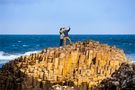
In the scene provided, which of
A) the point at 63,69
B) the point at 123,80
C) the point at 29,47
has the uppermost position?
the point at 123,80

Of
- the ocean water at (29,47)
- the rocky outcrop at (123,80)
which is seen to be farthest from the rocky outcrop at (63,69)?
the ocean water at (29,47)

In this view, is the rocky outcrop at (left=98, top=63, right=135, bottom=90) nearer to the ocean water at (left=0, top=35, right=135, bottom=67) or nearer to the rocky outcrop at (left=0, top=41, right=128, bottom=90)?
the rocky outcrop at (left=0, top=41, right=128, bottom=90)

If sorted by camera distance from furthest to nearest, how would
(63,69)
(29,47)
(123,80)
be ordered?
(29,47) → (63,69) → (123,80)

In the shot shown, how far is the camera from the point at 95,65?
17.9 m

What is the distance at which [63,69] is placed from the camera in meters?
17.9

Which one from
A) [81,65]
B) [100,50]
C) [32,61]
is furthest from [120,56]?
[32,61]

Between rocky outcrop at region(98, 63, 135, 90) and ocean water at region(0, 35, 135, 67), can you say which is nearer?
rocky outcrop at region(98, 63, 135, 90)

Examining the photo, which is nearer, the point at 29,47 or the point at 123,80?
the point at 123,80

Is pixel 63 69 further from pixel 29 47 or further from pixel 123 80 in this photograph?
pixel 29 47

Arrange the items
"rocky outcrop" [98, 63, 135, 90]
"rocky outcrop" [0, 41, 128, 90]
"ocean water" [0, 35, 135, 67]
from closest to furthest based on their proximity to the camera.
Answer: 1. "rocky outcrop" [98, 63, 135, 90]
2. "rocky outcrop" [0, 41, 128, 90]
3. "ocean water" [0, 35, 135, 67]

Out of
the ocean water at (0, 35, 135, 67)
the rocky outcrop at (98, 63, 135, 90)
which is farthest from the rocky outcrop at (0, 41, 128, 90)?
the ocean water at (0, 35, 135, 67)

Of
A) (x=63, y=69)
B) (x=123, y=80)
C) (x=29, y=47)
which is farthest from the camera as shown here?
(x=29, y=47)

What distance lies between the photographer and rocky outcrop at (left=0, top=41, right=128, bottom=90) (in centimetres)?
1689

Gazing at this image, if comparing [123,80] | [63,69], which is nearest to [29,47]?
[63,69]
